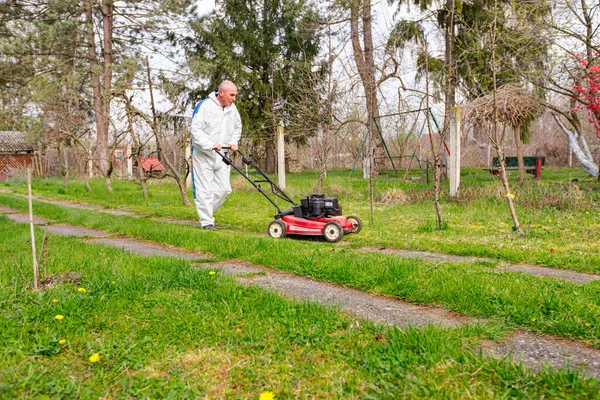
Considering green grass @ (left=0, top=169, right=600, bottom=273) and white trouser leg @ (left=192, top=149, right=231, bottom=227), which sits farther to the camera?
white trouser leg @ (left=192, top=149, right=231, bottom=227)

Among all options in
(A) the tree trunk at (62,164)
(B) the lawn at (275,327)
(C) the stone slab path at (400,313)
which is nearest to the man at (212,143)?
(B) the lawn at (275,327)

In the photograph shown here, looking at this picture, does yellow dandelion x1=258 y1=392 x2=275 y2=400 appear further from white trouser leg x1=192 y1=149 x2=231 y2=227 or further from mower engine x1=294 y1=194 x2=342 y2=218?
white trouser leg x1=192 y1=149 x2=231 y2=227

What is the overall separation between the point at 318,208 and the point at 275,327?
3738 millimetres

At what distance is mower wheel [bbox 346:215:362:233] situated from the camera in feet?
22.5

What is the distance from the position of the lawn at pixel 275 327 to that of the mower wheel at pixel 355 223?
3.25ft

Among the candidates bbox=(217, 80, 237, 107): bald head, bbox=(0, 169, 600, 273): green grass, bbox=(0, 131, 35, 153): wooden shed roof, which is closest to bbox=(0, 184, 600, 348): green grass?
bbox=(0, 169, 600, 273): green grass

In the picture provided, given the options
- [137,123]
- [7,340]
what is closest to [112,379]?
[7,340]

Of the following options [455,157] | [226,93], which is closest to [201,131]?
[226,93]

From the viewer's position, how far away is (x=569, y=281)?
3988 millimetres

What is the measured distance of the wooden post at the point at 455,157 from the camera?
10445 mm

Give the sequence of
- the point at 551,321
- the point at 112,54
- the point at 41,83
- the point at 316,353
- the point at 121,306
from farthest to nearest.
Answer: the point at 112,54 < the point at 41,83 < the point at 121,306 < the point at 551,321 < the point at 316,353

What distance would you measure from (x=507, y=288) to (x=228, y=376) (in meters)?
2.35

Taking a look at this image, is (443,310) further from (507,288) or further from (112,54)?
(112,54)

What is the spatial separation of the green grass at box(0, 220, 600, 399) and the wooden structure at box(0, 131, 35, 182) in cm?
3588
